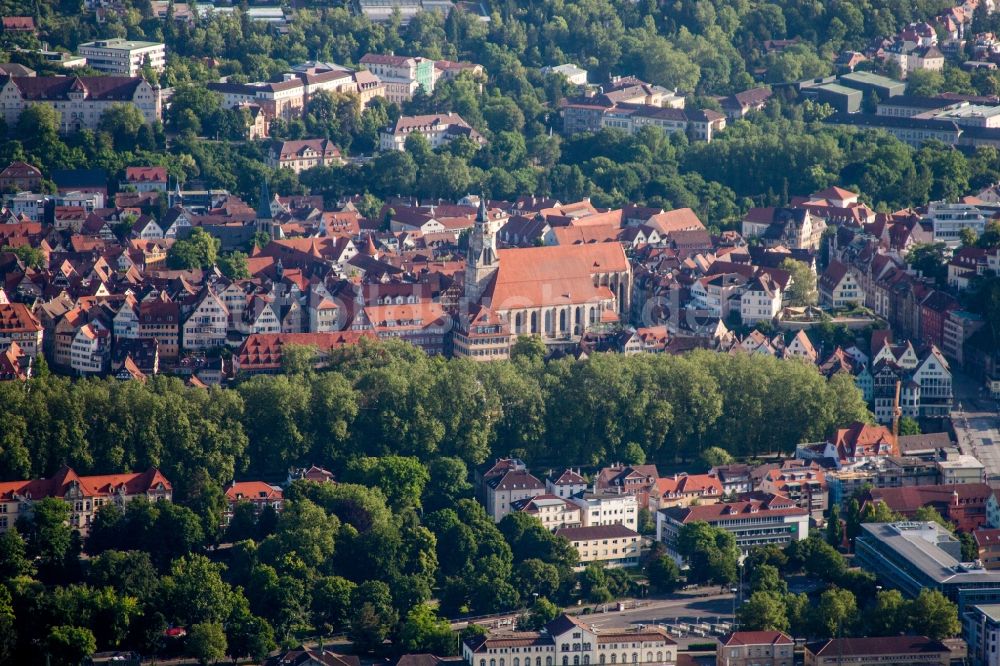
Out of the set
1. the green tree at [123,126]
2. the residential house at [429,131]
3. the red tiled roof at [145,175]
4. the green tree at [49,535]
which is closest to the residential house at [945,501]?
the green tree at [49,535]

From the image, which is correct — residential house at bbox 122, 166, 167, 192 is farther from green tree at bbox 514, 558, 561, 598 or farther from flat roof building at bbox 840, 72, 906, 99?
green tree at bbox 514, 558, 561, 598

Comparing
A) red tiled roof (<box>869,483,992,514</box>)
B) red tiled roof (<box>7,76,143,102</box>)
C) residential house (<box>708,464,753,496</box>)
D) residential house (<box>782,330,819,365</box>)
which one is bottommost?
residential house (<box>708,464,753,496</box>)

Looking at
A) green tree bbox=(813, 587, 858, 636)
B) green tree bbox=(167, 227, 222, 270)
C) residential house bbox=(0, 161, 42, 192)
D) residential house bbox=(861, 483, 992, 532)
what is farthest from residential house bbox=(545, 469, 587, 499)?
residential house bbox=(0, 161, 42, 192)

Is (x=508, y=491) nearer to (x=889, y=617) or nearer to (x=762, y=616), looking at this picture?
(x=762, y=616)

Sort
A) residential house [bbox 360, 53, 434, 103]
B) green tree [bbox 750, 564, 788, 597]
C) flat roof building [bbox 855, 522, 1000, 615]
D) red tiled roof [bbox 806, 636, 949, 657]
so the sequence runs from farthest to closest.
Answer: residential house [bbox 360, 53, 434, 103] < green tree [bbox 750, 564, 788, 597] < flat roof building [bbox 855, 522, 1000, 615] < red tiled roof [bbox 806, 636, 949, 657]

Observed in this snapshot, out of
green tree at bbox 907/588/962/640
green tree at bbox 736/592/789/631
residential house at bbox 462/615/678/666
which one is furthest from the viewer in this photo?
green tree at bbox 736/592/789/631

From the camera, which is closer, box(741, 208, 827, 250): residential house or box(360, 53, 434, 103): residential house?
box(741, 208, 827, 250): residential house
